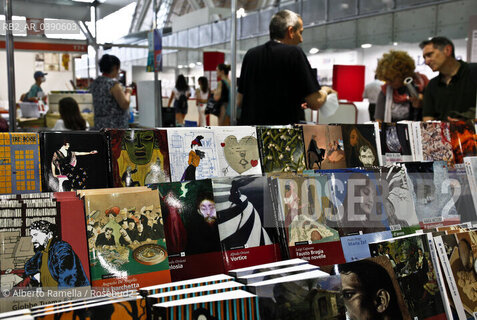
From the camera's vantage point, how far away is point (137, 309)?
3.25 ft

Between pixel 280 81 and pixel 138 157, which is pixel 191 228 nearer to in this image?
pixel 138 157

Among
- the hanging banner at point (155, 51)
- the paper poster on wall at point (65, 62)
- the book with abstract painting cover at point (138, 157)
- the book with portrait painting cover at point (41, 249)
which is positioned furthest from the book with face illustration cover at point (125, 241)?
the paper poster on wall at point (65, 62)

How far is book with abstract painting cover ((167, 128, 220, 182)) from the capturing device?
5.19 feet

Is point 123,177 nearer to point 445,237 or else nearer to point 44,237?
point 44,237

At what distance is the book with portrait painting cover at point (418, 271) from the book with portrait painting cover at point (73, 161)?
2.79 feet

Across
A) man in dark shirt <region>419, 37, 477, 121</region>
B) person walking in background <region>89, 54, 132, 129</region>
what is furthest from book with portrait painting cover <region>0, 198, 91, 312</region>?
person walking in background <region>89, 54, 132, 129</region>

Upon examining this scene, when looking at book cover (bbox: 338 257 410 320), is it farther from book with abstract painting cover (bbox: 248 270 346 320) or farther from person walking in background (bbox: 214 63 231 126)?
person walking in background (bbox: 214 63 231 126)

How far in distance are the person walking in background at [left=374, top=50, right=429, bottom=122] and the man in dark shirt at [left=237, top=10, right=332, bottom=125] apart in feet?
3.35

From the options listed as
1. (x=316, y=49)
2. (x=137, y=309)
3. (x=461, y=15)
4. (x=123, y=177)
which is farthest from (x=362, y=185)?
(x=316, y=49)

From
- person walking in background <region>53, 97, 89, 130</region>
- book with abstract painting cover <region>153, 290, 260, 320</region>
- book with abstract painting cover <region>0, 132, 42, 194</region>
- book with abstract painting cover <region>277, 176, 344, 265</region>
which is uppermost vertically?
person walking in background <region>53, 97, 89, 130</region>

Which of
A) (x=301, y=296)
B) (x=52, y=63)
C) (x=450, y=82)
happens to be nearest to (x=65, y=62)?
(x=52, y=63)

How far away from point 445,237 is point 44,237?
1.20 meters

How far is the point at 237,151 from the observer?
1.68m

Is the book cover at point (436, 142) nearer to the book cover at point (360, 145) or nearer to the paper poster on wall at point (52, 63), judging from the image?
the book cover at point (360, 145)
